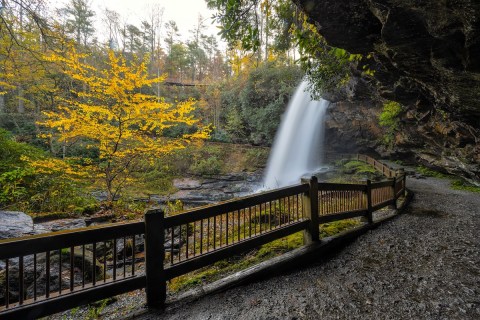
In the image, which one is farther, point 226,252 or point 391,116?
point 391,116

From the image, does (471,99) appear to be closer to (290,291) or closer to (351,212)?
(351,212)

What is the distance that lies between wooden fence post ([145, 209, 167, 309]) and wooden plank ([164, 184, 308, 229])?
137mm

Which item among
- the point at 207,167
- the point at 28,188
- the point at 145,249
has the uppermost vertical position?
the point at 207,167

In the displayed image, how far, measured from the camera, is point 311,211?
13.7 feet

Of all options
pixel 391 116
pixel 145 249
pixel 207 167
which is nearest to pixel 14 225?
pixel 145 249

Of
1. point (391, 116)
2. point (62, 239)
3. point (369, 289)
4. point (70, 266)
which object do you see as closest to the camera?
point (62, 239)

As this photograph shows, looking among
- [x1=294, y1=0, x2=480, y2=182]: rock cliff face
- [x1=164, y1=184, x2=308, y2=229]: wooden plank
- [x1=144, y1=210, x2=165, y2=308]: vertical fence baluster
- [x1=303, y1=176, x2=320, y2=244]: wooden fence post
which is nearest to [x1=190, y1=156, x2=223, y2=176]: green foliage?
[x1=294, y1=0, x2=480, y2=182]: rock cliff face

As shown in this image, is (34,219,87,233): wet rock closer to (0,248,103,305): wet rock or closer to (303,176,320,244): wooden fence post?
(0,248,103,305): wet rock

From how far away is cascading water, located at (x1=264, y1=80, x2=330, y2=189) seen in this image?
21094 millimetres

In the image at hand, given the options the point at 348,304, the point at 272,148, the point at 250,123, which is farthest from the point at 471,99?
the point at 250,123

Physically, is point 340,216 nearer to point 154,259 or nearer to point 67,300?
point 154,259

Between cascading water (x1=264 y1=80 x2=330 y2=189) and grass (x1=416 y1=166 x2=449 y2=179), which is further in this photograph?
cascading water (x1=264 y1=80 x2=330 y2=189)

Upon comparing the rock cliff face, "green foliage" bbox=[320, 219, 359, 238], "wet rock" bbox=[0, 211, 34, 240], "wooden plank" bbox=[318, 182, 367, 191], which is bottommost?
"green foliage" bbox=[320, 219, 359, 238]

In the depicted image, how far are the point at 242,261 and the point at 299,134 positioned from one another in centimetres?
1866
